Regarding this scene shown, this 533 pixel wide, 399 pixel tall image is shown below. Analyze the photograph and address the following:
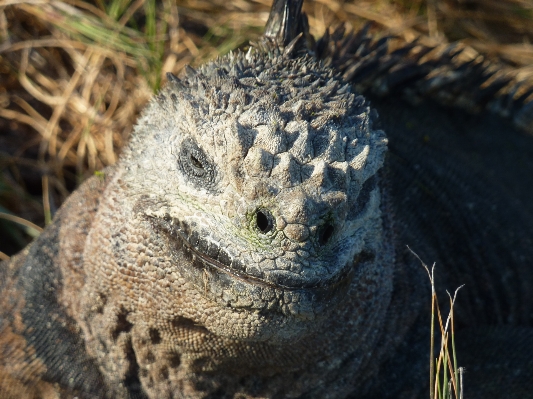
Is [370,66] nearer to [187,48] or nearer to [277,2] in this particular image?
[277,2]

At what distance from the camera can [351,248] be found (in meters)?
2.88

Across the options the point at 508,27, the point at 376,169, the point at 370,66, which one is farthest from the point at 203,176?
the point at 508,27

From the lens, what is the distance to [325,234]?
271 cm

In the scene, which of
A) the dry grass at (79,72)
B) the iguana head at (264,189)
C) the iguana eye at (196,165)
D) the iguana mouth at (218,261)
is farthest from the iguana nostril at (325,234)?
the dry grass at (79,72)

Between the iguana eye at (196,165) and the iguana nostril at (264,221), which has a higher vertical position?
the iguana eye at (196,165)

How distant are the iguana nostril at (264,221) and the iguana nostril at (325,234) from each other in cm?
19

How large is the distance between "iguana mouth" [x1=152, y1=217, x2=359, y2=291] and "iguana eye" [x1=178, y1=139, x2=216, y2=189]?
18 centimetres

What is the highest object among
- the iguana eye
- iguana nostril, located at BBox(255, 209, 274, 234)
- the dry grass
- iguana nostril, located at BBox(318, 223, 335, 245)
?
the dry grass

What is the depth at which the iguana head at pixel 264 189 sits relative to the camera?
8.67 ft

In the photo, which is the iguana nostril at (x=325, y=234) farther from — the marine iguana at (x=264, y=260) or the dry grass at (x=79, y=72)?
the dry grass at (x=79, y=72)

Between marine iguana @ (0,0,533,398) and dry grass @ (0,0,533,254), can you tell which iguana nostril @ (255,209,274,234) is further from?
dry grass @ (0,0,533,254)

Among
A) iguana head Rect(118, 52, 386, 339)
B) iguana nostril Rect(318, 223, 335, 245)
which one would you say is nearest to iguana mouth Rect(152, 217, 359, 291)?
iguana head Rect(118, 52, 386, 339)

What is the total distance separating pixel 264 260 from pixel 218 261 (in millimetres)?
194

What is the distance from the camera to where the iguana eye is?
2832 mm
